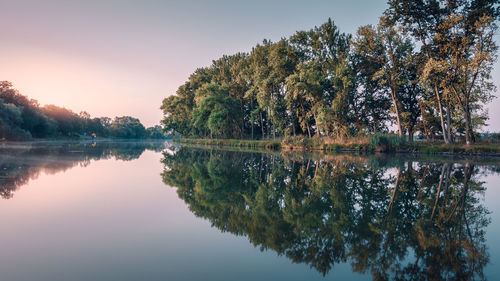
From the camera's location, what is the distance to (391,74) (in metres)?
31.3

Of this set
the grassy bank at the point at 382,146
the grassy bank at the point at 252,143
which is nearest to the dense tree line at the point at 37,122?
the grassy bank at the point at 252,143

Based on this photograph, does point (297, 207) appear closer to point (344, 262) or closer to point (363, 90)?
point (344, 262)

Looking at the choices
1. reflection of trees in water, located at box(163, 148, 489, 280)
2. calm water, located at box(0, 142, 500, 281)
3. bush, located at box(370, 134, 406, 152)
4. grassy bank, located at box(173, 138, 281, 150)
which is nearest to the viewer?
calm water, located at box(0, 142, 500, 281)

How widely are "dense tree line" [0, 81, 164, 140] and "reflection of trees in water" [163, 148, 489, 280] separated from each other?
65.5 m

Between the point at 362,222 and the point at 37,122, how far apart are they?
89.2 m

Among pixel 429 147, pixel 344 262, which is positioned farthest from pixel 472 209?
pixel 429 147

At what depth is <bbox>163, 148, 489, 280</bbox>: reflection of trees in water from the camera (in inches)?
147

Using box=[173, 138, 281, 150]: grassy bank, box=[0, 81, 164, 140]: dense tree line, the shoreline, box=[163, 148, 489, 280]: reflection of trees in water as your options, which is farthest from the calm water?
box=[0, 81, 164, 140]: dense tree line

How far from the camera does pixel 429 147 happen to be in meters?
27.1

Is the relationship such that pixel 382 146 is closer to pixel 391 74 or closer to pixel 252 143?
pixel 391 74

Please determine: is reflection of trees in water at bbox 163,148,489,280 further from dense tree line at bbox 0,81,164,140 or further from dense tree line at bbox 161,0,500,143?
dense tree line at bbox 0,81,164,140

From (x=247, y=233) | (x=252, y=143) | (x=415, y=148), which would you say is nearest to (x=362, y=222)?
(x=247, y=233)

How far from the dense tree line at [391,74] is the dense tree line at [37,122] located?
43.2 m

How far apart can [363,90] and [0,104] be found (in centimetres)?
6644
